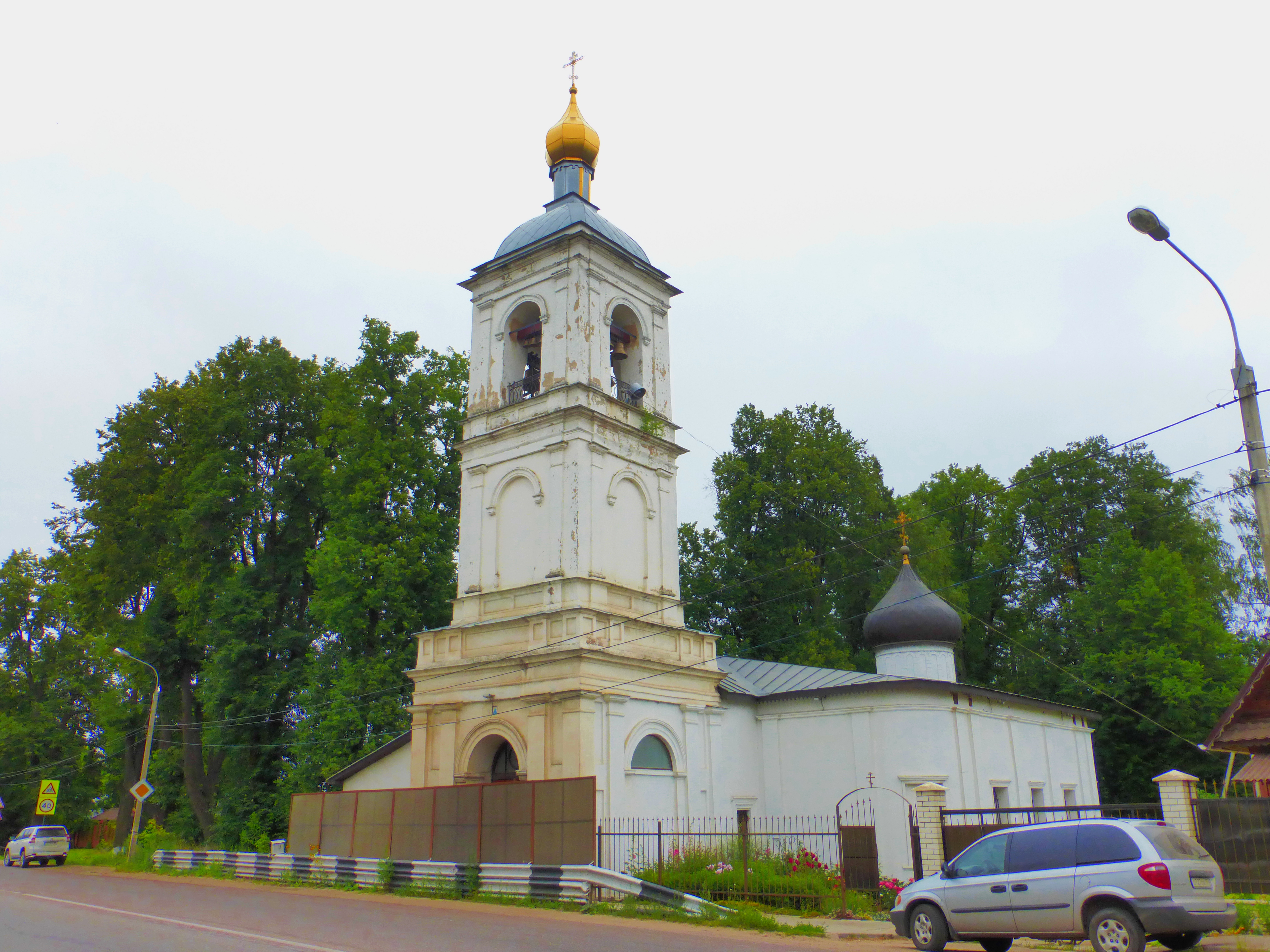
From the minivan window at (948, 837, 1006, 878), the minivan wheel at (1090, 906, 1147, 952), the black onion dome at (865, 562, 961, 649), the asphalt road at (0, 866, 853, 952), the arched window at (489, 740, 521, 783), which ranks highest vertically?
the black onion dome at (865, 562, 961, 649)

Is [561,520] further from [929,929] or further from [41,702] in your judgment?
[41,702]

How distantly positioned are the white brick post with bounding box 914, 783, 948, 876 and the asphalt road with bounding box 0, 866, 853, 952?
411 centimetres

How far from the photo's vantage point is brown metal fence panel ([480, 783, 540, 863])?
61.3 ft

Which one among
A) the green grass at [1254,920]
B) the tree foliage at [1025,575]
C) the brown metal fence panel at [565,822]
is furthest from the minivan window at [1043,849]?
the tree foliage at [1025,575]

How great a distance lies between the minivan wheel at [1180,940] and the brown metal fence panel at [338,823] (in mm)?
17024

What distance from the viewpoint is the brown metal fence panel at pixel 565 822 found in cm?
1777

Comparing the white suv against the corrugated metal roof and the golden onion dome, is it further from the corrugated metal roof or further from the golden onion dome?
the corrugated metal roof

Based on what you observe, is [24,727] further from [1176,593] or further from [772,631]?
[1176,593]

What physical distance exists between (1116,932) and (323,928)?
31.6ft

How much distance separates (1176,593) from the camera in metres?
34.8

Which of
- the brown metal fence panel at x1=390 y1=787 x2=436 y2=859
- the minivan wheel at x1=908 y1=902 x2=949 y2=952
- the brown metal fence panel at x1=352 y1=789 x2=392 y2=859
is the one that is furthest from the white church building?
the minivan wheel at x1=908 y1=902 x2=949 y2=952

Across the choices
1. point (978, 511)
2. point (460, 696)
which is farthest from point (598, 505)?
point (978, 511)

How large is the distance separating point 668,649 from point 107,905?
485 inches

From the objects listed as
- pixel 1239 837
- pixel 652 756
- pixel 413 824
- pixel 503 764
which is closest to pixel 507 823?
pixel 413 824
